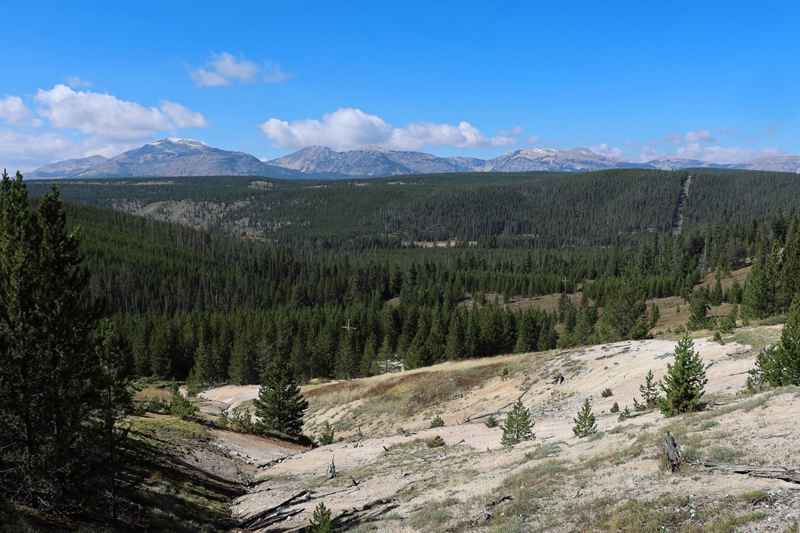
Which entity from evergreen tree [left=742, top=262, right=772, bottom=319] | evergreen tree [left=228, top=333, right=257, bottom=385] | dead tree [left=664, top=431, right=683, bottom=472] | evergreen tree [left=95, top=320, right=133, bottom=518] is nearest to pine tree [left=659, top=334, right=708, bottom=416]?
dead tree [left=664, top=431, right=683, bottom=472]

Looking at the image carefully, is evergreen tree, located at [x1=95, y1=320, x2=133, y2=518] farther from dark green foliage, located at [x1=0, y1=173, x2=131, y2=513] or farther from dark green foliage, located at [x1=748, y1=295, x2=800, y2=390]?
dark green foliage, located at [x1=748, y1=295, x2=800, y2=390]

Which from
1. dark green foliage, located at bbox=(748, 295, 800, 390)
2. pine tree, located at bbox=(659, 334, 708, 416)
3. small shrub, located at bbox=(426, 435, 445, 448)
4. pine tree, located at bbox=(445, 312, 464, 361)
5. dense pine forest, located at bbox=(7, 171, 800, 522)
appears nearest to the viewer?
dense pine forest, located at bbox=(7, 171, 800, 522)

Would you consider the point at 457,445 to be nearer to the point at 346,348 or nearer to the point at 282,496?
the point at 282,496

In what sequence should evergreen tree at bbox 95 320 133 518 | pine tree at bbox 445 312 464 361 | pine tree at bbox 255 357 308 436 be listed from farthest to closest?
pine tree at bbox 445 312 464 361 < pine tree at bbox 255 357 308 436 < evergreen tree at bbox 95 320 133 518

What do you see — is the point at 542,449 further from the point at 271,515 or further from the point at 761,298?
the point at 761,298

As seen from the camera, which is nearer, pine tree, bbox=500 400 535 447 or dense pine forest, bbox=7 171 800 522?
dense pine forest, bbox=7 171 800 522

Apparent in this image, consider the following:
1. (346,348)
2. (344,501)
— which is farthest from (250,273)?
(344,501)

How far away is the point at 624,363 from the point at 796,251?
138 feet

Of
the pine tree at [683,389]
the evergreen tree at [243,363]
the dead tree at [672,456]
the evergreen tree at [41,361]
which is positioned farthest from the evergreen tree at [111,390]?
the evergreen tree at [243,363]

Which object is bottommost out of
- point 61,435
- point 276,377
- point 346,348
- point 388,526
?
point 346,348

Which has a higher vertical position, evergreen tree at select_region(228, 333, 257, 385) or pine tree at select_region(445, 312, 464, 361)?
pine tree at select_region(445, 312, 464, 361)

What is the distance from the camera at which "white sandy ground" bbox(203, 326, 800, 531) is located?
16.5 meters

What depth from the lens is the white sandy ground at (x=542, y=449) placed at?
16500mm

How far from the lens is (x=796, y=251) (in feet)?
231
